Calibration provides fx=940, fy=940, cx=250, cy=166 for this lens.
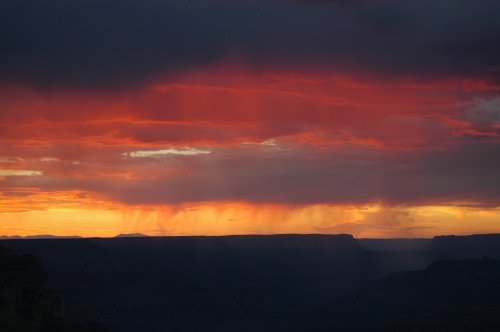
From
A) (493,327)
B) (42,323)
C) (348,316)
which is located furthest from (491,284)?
(42,323)

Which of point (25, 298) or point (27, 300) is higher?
point (25, 298)

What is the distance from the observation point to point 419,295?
176 meters

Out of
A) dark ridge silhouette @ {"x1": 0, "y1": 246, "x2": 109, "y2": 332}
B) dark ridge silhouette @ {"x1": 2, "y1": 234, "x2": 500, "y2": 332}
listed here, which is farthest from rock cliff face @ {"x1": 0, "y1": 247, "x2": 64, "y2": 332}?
dark ridge silhouette @ {"x1": 2, "y1": 234, "x2": 500, "y2": 332}

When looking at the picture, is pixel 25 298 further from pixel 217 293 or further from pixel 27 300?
pixel 217 293

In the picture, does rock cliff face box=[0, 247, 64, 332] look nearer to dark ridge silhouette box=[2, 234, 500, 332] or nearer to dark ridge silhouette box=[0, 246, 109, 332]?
dark ridge silhouette box=[0, 246, 109, 332]

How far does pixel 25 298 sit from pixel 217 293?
350 ft

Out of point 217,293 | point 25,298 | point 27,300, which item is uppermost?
point 217,293

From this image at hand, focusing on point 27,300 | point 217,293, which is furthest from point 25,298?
point 217,293

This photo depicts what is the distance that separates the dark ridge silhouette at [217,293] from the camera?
479ft

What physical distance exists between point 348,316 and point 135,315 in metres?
36.4

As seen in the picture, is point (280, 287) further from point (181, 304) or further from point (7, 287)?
point (7, 287)

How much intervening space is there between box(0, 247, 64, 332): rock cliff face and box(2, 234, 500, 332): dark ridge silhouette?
6471cm

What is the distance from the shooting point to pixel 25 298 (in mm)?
58594

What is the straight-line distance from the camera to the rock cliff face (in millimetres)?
56250
